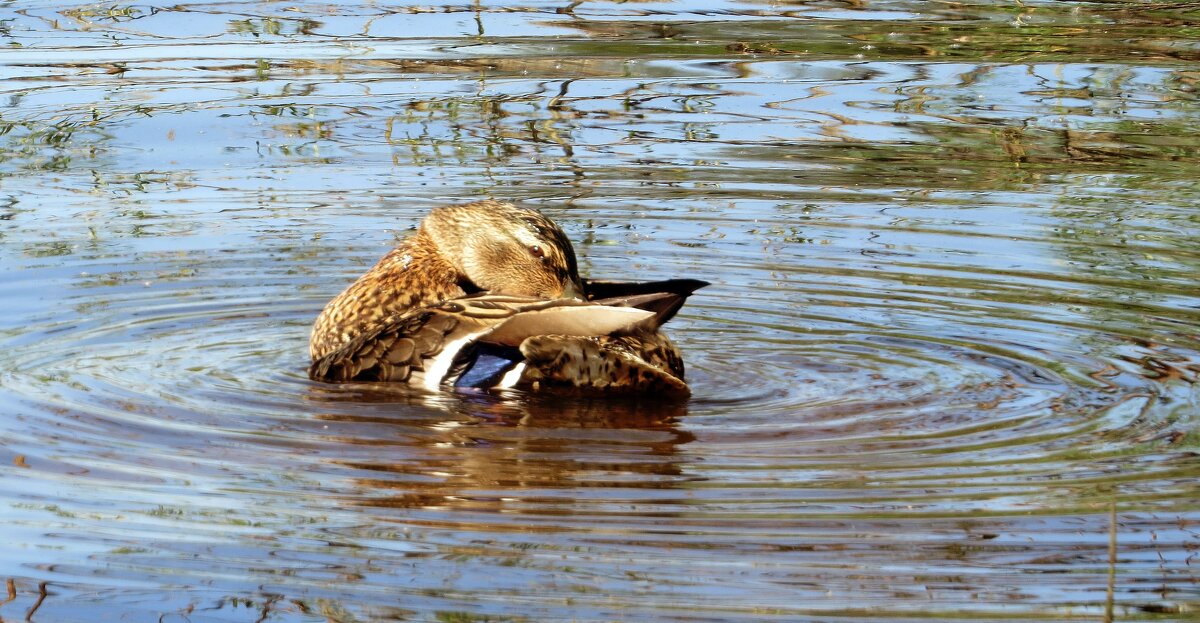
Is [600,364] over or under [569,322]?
under

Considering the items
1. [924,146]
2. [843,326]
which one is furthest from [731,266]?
[924,146]

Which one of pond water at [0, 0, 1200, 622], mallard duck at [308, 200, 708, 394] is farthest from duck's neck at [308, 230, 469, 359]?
pond water at [0, 0, 1200, 622]

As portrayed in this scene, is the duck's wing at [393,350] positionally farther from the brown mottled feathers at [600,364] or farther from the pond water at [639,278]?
the brown mottled feathers at [600,364]

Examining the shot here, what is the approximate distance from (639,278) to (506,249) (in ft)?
3.37

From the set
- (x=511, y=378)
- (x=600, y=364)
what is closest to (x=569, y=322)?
(x=600, y=364)

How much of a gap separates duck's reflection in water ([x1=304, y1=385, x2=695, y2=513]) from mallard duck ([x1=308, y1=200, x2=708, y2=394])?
3.5 inches

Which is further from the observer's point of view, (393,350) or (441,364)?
(393,350)

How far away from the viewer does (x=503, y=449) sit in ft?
18.4

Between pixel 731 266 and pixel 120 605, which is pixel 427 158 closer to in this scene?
pixel 731 266

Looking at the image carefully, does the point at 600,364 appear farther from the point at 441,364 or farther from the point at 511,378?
the point at 441,364

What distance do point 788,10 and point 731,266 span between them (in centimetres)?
578

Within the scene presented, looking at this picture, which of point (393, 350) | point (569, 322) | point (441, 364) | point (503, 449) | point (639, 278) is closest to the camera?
point (503, 449)

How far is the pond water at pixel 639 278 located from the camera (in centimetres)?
429

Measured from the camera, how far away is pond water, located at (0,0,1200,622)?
14.1 ft
